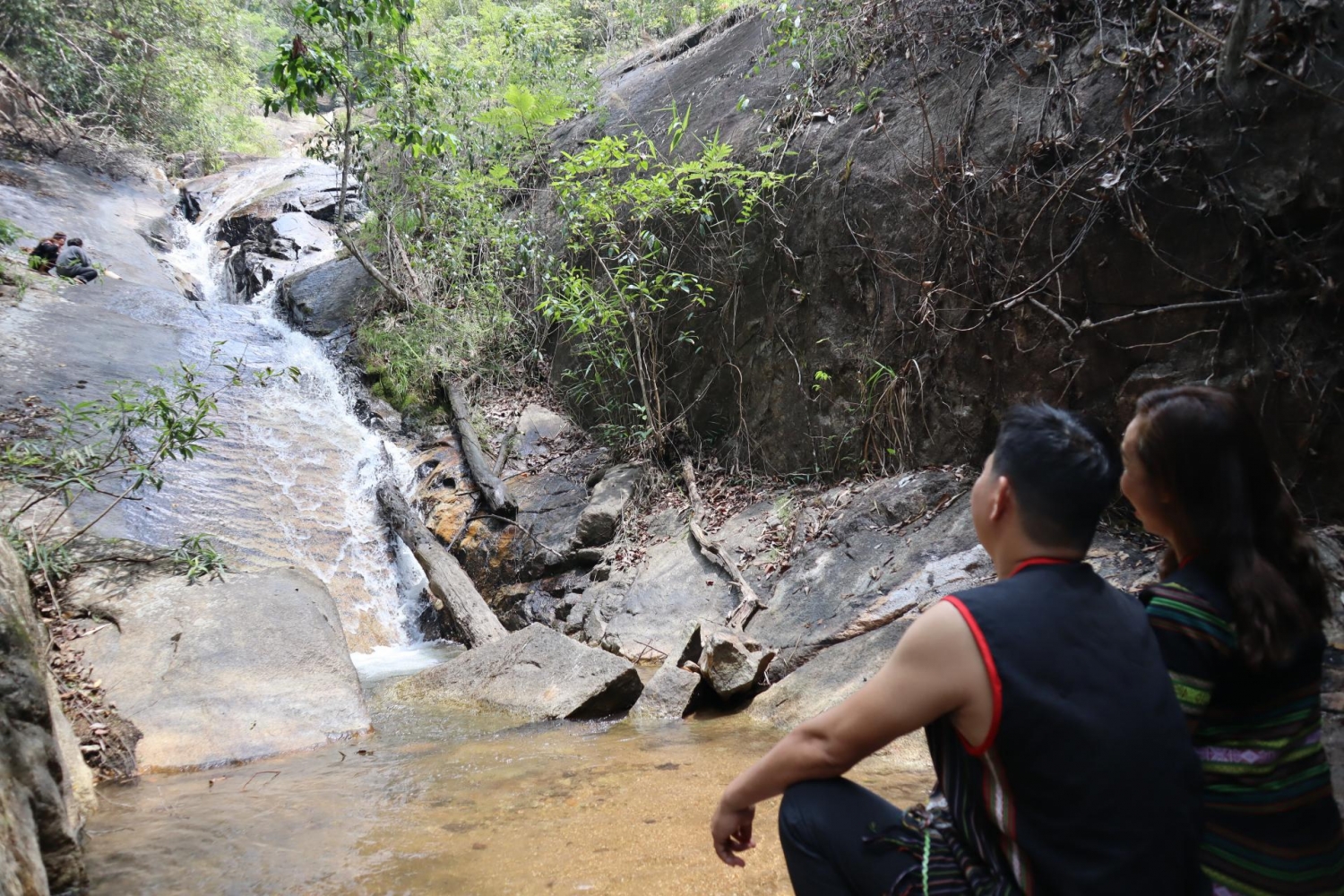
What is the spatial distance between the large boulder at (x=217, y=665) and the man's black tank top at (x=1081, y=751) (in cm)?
371

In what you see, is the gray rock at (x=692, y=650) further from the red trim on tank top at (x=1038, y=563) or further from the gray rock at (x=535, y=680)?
the red trim on tank top at (x=1038, y=563)

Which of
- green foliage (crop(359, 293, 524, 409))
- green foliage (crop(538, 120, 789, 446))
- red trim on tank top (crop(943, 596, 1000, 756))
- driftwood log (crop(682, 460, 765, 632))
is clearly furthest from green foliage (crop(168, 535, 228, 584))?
red trim on tank top (crop(943, 596, 1000, 756))

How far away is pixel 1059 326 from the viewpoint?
464 cm

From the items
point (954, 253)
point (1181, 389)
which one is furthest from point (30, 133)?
point (1181, 389)

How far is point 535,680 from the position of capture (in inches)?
179

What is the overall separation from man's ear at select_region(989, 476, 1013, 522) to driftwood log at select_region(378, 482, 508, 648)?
203 inches

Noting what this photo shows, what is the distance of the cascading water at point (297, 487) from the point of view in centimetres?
693

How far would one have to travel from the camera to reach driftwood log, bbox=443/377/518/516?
763cm

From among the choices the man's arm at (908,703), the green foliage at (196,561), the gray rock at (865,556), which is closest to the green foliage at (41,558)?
the green foliage at (196,561)

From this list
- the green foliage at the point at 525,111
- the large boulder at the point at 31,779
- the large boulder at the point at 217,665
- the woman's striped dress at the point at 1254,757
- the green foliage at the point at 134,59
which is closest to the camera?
the woman's striped dress at the point at 1254,757

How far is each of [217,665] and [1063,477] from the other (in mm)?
4416

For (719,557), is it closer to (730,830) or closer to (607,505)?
(607,505)

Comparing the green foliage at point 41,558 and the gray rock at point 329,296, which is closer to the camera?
the green foliage at point 41,558

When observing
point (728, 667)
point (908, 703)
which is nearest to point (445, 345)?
point (728, 667)
